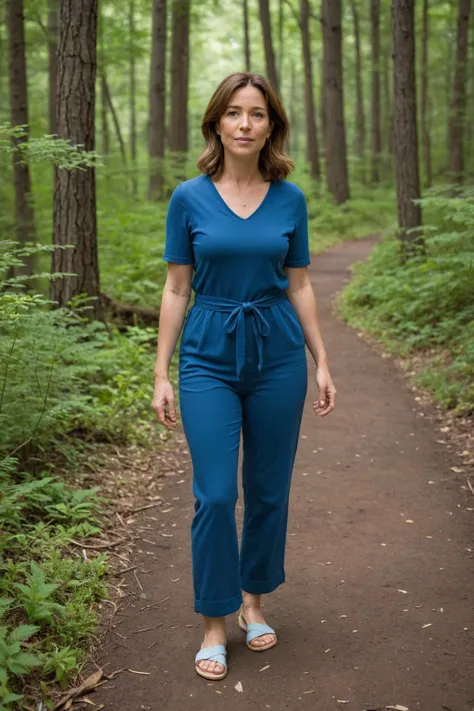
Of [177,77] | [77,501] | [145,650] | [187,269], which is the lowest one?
[145,650]

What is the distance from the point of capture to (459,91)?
2077 cm

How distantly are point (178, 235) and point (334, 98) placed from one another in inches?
757

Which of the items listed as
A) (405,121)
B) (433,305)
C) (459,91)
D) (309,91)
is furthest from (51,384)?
(309,91)

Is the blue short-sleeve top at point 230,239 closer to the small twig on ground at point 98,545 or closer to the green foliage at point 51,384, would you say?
the green foliage at point 51,384

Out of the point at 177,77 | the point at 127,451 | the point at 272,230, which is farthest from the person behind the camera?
the point at 177,77

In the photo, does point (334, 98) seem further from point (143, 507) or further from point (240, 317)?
point (240, 317)

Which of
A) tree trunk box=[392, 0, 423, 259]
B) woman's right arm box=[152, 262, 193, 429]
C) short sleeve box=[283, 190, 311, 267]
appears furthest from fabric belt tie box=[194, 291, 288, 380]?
tree trunk box=[392, 0, 423, 259]

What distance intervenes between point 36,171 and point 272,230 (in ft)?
37.1

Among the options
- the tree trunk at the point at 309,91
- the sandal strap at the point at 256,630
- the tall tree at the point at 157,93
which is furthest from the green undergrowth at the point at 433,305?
the tree trunk at the point at 309,91

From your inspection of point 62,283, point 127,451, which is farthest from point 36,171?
point 127,451

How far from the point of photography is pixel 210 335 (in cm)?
314

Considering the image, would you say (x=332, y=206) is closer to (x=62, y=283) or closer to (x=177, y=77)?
(x=177, y=77)

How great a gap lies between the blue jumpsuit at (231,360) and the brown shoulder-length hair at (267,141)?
2.5 inches

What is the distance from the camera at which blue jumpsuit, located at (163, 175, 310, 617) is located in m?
3.07
